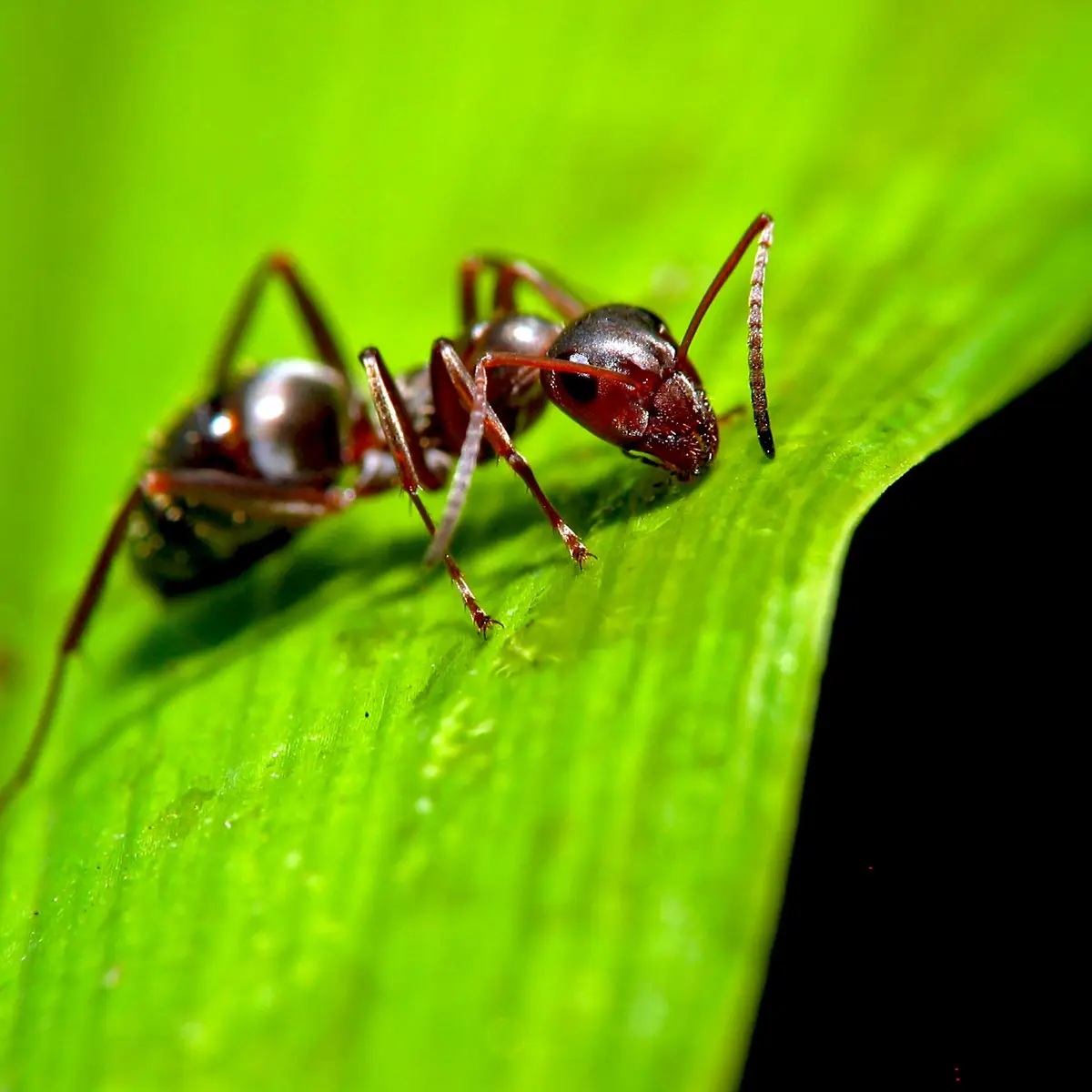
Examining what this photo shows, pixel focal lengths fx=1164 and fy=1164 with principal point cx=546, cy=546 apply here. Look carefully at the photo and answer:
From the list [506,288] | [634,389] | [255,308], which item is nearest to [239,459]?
[255,308]

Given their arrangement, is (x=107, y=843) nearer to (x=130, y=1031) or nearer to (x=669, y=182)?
(x=130, y=1031)

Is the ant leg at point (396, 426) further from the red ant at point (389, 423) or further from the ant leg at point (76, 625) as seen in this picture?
the ant leg at point (76, 625)

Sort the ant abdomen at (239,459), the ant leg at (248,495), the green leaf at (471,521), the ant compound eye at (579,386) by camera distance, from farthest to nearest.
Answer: the ant abdomen at (239,459) < the ant leg at (248,495) < the ant compound eye at (579,386) < the green leaf at (471,521)

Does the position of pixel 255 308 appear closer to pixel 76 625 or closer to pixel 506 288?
pixel 506 288

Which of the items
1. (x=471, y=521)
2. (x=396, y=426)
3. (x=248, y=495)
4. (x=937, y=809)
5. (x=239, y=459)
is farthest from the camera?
(x=239, y=459)

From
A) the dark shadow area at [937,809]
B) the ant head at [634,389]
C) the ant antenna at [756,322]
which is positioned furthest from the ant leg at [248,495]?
the dark shadow area at [937,809]

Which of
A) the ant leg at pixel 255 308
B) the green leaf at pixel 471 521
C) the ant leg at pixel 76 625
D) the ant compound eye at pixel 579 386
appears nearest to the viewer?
the green leaf at pixel 471 521
